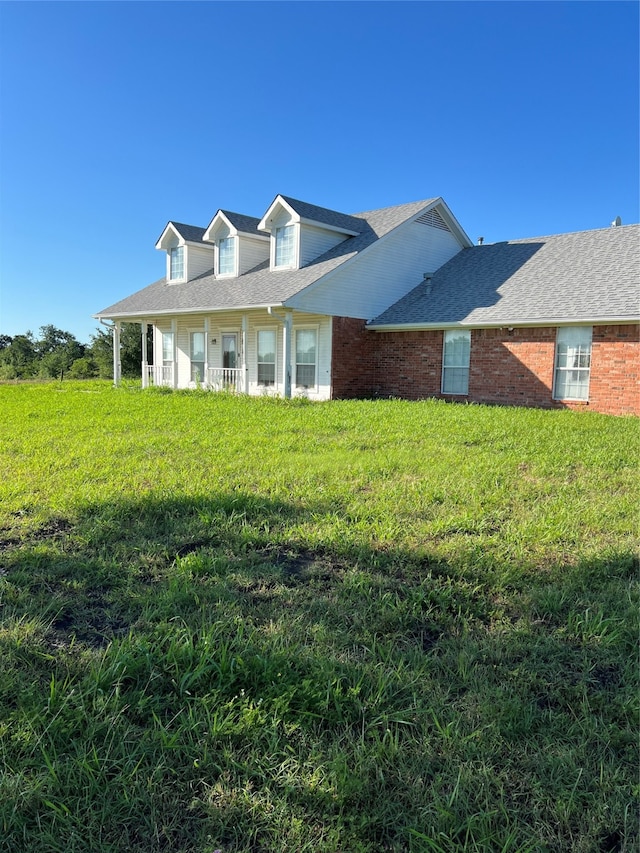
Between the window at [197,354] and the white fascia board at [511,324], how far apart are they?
7007 mm

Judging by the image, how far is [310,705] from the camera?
2.12 m

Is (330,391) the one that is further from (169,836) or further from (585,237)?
(169,836)

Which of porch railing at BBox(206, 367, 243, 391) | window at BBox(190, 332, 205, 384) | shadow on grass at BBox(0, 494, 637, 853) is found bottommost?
shadow on grass at BBox(0, 494, 637, 853)

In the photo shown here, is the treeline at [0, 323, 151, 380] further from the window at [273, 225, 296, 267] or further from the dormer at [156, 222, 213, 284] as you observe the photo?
the window at [273, 225, 296, 267]

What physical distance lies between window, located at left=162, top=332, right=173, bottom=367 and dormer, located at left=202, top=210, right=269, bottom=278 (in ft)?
12.3

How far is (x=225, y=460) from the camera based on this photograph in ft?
20.9

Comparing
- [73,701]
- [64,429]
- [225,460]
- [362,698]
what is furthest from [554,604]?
[64,429]

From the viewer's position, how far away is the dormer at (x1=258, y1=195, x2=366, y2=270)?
16234 mm

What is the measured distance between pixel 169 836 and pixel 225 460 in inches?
195

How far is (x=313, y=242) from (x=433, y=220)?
4401 mm

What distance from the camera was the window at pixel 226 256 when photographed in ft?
61.0

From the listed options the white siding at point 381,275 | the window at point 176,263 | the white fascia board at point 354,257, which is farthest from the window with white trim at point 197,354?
the white fascia board at point 354,257

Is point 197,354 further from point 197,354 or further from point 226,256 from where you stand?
point 226,256

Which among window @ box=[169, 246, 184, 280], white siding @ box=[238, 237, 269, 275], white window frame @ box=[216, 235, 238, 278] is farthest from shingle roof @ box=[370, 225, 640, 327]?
window @ box=[169, 246, 184, 280]
